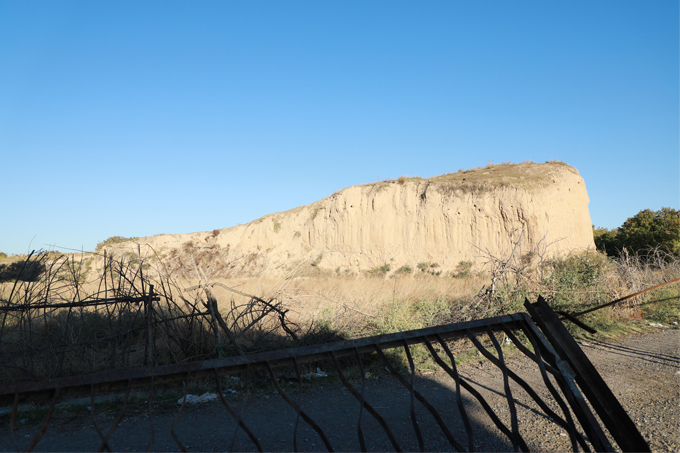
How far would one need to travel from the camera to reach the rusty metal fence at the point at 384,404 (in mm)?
1725

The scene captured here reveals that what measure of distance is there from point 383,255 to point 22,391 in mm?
22307

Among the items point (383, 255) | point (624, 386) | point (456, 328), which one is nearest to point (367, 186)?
point (383, 255)

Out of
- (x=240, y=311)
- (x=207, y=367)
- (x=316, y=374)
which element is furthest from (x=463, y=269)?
(x=207, y=367)

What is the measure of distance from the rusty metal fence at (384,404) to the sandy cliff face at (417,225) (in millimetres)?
14832

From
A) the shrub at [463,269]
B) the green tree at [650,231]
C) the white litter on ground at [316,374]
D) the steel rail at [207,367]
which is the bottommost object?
the white litter on ground at [316,374]

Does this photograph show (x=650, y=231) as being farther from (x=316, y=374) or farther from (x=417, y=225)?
(x=316, y=374)

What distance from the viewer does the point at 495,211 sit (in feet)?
69.8

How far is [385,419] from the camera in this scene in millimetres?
3777

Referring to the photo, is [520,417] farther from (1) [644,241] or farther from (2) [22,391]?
(1) [644,241]

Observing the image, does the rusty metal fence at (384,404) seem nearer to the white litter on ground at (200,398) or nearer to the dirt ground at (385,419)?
the dirt ground at (385,419)

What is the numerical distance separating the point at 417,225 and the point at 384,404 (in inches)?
769

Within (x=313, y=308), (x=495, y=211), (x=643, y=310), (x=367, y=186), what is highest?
(x=367, y=186)

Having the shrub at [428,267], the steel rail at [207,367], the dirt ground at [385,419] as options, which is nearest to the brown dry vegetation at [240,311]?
the dirt ground at [385,419]

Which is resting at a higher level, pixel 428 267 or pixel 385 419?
pixel 428 267
